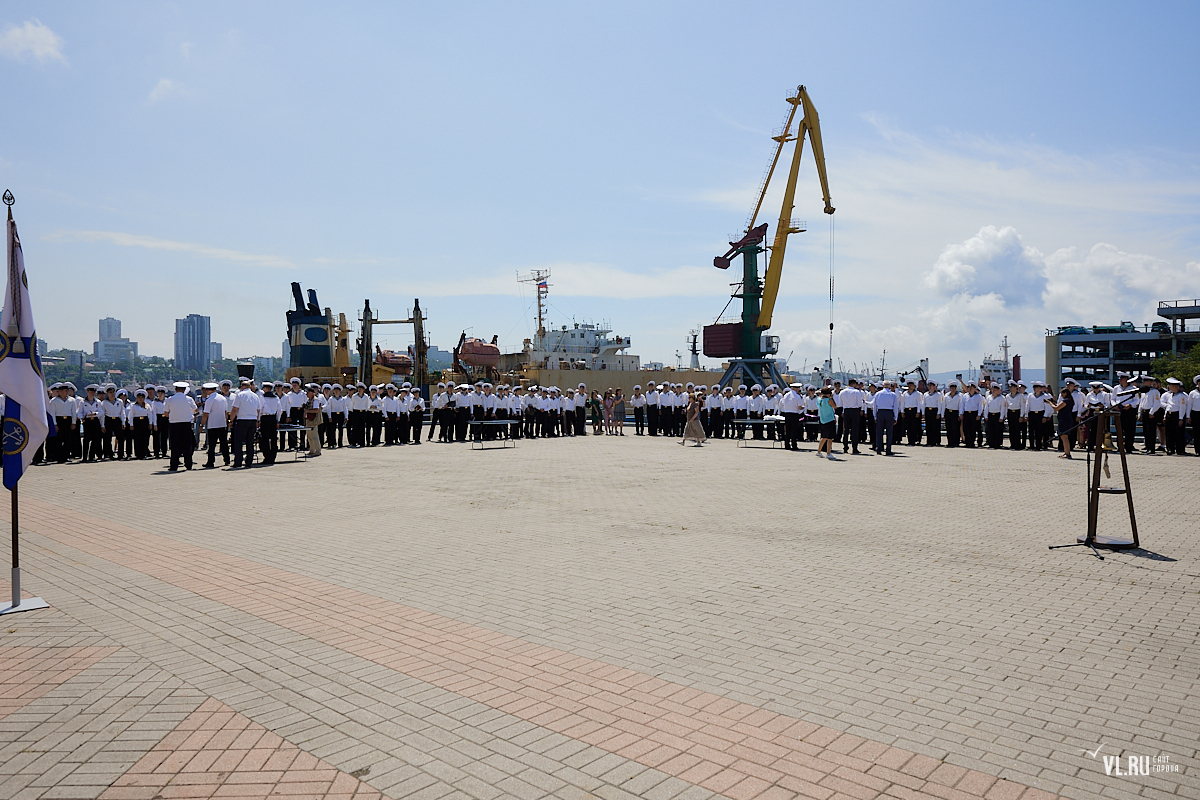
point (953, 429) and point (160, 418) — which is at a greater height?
point (160, 418)

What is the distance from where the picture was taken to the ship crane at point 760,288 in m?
47.3

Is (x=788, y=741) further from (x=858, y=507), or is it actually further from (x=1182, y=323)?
(x=1182, y=323)

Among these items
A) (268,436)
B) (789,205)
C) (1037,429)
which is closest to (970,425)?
(1037,429)

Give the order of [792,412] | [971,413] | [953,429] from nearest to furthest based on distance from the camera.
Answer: [971,413], [792,412], [953,429]

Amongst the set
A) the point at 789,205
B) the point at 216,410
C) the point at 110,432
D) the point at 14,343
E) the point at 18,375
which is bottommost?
the point at 110,432

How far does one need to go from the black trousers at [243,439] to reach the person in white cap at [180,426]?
0.86 m

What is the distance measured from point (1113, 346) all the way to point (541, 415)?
307ft

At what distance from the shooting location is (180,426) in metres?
16.5

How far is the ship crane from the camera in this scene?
47344 mm

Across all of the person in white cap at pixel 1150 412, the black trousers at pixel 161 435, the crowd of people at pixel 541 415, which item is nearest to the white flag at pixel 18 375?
the crowd of people at pixel 541 415

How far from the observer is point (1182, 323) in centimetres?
9150

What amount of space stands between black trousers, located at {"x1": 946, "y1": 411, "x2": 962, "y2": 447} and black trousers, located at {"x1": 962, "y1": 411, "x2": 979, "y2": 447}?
0.24 metres

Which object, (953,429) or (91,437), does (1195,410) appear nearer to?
(953,429)

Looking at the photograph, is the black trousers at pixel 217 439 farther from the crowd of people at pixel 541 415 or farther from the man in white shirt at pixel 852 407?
the man in white shirt at pixel 852 407
